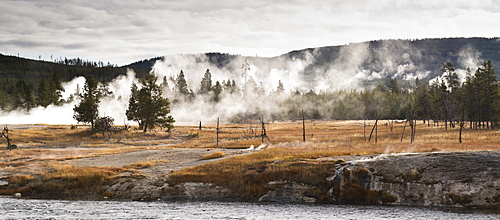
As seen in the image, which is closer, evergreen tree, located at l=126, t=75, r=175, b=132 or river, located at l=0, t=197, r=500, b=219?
river, located at l=0, t=197, r=500, b=219

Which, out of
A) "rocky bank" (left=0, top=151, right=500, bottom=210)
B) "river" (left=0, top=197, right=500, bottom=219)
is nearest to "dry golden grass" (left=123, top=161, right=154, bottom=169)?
"rocky bank" (left=0, top=151, right=500, bottom=210)

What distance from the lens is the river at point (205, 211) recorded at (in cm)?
2017

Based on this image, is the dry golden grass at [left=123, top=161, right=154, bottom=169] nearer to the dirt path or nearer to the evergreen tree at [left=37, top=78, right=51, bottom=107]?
the dirt path

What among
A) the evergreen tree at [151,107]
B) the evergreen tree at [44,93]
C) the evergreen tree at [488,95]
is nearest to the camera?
the evergreen tree at [488,95]

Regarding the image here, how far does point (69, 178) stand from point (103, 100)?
401ft

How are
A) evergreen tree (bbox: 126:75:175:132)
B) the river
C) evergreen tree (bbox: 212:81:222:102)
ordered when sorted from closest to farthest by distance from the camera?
the river < evergreen tree (bbox: 126:75:175:132) < evergreen tree (bbox: 212:81:222:102)

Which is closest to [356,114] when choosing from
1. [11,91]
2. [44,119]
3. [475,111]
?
[475,111]

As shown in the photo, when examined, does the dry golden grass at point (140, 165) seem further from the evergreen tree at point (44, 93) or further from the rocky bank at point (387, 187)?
the evergreen tree at point (44, 93)

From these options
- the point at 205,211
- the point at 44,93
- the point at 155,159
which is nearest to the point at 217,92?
the point at 44,93

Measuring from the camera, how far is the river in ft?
66.2

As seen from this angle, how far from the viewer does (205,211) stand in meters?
21.9

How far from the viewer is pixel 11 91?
17475cm

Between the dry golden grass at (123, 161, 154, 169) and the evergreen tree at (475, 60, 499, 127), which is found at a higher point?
the evergreen tree at (475, 60, 499, 127)

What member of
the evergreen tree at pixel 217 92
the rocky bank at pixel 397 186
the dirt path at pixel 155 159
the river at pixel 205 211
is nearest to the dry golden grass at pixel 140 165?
the dirt path at pixel 155 159
